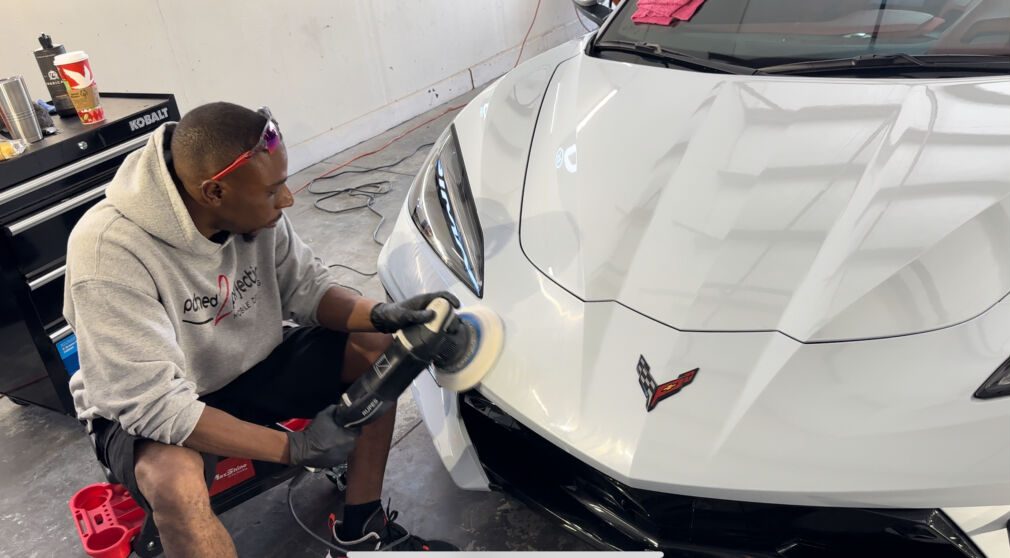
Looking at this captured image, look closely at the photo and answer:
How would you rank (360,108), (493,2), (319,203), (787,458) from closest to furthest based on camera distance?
(787,458)
(319,203)
(360,108)
(493,2)

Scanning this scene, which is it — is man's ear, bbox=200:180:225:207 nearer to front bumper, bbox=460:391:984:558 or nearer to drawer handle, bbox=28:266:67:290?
front bumper, bbox=460:391:984:558

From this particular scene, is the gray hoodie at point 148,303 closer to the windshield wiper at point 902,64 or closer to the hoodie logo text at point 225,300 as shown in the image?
the hoodie logo text at point 225,300

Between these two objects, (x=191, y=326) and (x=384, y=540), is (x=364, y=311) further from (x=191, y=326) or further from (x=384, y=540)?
(x=384, y=540)

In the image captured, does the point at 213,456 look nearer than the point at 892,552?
No

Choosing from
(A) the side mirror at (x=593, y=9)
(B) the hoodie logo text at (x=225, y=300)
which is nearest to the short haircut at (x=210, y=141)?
(B) the hoodie logo text at (x=225, y=300)

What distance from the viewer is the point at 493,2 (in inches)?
214

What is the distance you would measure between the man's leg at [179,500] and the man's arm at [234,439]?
43 millimetres

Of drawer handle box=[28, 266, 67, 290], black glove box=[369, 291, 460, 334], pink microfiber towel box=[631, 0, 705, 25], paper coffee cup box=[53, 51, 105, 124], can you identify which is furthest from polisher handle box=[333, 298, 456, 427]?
paper coffee cup box=[53, 51, 105, 124]

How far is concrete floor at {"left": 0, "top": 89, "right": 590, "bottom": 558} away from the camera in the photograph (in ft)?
5.37

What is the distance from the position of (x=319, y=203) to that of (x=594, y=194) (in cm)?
245

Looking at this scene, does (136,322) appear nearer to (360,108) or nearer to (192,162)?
(192,162)

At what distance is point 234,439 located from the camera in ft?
4.41

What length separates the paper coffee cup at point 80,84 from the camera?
7.06ft

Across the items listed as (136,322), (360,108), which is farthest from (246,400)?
(360,108)
